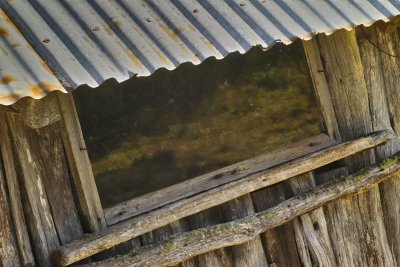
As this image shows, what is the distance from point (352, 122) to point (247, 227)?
3.80 feet

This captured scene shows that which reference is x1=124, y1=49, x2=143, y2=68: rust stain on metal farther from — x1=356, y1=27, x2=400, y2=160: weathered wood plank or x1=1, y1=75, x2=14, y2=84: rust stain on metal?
x1=356, y1=27, x2=400, y2=160: weathered wood plank

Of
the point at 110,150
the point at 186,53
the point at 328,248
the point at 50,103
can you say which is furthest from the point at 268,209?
the point at 110,150

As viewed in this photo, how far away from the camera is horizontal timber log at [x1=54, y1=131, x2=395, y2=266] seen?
3.82 meters

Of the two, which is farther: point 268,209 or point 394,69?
point 394,69

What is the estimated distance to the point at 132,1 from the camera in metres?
3.92

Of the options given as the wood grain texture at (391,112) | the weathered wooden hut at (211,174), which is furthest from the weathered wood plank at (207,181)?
the wood grain texture at (391,112)

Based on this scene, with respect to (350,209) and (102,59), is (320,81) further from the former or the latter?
(102,59)

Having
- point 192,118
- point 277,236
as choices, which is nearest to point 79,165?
point 277,236

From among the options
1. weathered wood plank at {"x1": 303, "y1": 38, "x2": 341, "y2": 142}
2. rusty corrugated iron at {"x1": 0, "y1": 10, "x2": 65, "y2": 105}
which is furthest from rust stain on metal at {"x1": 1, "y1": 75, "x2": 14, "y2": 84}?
weathered wood plank at {"x1": 303, "y1": 38, "x2": 341, "y2": 142}

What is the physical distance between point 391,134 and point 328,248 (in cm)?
88

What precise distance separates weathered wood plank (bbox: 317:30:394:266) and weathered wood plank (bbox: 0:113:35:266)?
83.2 inches

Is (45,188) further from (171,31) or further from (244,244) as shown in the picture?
(244,244)

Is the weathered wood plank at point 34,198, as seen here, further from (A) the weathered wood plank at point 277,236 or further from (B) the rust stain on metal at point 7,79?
(A) the weathered wood plank at point 277,236

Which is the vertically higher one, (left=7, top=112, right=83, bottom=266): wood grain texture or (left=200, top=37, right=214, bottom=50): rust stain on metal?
(left=200, top=37, right=214, bottom=50): rust stain on metal
